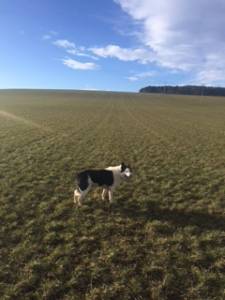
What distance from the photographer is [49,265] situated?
6.10 m

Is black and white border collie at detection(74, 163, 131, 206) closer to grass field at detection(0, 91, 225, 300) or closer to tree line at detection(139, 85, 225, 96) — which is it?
grass field at detection(0, 91, 225, 300)

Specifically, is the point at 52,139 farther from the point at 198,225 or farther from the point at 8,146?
the point at 198,225

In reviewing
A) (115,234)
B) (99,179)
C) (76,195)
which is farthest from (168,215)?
(76,195)

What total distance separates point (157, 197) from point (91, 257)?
439 cm

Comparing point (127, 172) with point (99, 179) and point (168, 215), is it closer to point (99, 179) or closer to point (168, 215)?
point (99, 179)

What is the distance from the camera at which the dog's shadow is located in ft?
26.7

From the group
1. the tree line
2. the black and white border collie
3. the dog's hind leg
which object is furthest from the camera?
the tree line

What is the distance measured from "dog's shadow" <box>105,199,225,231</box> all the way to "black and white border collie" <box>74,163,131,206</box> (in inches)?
27.0

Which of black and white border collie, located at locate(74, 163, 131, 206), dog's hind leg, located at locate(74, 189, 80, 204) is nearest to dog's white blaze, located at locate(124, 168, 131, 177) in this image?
black and white border collie, located at locate(74, 163, 131, 206)

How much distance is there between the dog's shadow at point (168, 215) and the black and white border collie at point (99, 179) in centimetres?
69

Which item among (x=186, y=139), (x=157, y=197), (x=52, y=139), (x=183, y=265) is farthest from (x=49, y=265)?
(x=186, y=139)

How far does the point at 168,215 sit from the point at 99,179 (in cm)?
255

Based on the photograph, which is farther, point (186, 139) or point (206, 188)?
point (186, 139)

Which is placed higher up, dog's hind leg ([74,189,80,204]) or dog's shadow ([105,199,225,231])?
dog's hind leg ([74,189,80,204])
